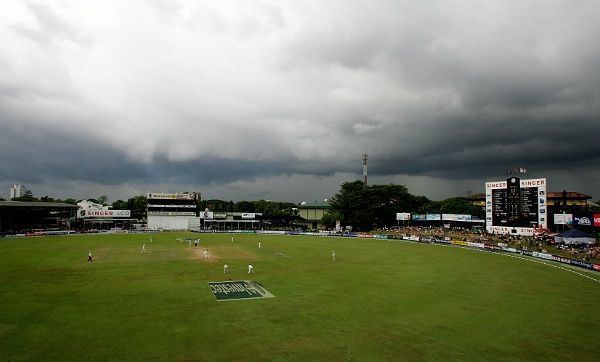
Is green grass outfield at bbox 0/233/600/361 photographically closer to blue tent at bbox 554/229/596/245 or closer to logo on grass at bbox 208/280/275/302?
logo on grass at bbox 208/280/275/302

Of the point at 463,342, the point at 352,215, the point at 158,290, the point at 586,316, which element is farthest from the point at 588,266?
the point at 352,215

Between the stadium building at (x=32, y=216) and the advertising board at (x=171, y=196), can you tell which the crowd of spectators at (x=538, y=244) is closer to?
the advertising board at (x=171, y=196)

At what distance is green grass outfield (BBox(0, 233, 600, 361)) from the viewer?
18.0 metres

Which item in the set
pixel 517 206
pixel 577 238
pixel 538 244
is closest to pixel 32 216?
pixel 517 206

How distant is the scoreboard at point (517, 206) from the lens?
69.6 m

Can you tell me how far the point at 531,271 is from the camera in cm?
4356

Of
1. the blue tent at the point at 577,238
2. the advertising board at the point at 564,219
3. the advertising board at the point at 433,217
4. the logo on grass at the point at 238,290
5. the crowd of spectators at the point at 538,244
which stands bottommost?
the logo on grass at the point at 238,290

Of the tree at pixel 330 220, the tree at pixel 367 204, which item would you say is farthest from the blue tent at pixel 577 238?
the tree at pixel 330 220

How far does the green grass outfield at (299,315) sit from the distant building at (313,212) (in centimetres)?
12548

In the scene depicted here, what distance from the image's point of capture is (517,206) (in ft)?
235

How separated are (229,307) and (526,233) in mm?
64526

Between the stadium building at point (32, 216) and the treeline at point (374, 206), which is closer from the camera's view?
the stadium building at point (32, 216)

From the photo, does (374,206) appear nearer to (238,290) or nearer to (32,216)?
(238,290)

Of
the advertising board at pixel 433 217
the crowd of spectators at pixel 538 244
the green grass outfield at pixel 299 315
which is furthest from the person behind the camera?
the advertising board at pixel 433 217
